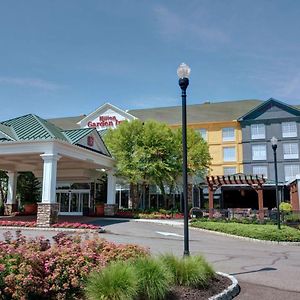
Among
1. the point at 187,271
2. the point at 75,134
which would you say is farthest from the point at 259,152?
the point at 187,271

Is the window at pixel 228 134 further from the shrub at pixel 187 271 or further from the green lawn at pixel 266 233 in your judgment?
the shrub at pixel 187 271

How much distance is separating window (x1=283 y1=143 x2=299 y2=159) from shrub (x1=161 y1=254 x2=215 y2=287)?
4180 cm

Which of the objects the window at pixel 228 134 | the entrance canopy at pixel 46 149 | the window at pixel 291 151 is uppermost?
the window at pixel 228 134

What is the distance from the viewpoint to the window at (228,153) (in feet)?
162

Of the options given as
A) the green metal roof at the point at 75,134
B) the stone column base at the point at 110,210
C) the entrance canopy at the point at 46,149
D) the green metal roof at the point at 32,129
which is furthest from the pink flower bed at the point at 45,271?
the stone column base at the point at 110,210

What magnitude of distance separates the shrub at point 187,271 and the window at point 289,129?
42.6m

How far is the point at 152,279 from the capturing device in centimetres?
626

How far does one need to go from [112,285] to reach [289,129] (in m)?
45.3

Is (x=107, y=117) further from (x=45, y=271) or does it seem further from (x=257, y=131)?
(x=45, y=271)

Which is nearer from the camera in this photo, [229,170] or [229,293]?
[229,293]

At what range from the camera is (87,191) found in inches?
1406

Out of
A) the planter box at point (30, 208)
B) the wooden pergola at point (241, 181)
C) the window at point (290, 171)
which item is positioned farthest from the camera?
the window at point (290, 171)

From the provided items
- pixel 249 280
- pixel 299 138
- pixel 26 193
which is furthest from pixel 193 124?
pixel 249 280

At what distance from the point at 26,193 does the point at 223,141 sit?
26.1 metres
